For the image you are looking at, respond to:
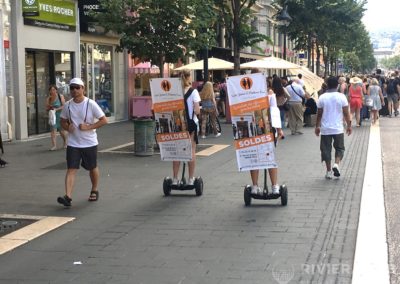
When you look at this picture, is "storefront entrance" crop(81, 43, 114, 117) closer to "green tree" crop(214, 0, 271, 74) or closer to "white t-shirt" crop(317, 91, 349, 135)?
"green tree" crop(214, 0, 271, 74)

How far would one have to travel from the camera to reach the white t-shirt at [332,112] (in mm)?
9711

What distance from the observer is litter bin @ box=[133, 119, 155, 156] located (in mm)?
12719

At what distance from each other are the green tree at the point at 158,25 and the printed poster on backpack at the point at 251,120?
6150 mm

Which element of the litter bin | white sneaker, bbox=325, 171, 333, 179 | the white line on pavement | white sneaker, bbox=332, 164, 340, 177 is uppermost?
the litter bin

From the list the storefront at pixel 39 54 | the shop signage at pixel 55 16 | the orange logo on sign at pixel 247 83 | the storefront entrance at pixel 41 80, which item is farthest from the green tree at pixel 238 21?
the orange logo on sign at pixel 247 83

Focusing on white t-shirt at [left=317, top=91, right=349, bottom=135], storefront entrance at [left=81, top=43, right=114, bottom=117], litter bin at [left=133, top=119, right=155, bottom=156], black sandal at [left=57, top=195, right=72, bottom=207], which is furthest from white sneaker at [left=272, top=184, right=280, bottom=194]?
storefront entrance at [left=81, top=43, right=114, bottom=117]

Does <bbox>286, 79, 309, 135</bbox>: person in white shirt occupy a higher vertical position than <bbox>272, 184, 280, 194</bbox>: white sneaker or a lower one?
higher

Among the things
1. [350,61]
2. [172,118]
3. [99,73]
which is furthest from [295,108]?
[350,61]

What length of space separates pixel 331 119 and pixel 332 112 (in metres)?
0.12

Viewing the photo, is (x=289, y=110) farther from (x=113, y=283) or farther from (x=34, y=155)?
(x=113, y=283)

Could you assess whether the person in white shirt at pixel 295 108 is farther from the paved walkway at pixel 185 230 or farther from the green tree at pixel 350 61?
the green tree at pixel 350 61

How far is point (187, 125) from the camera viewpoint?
840 cm

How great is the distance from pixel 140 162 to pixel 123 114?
39.5 feet

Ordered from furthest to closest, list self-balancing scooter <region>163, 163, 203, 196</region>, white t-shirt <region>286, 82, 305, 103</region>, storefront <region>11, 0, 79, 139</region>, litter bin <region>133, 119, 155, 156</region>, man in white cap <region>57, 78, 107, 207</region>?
white t-shirt <region>286, 82, 305, 103</region>, storefront <region>11, 0, 79, 139</region>, litter bin <region>133, 119, 155, 156</region>, self-balancing scooter <region>163, 163, 203, 196</region>, man in white cap <region>57, 78, 107, 207</region>
